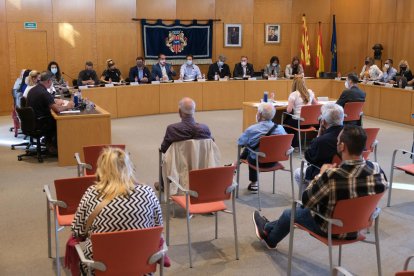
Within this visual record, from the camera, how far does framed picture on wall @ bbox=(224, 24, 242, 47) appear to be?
1430 centimetres

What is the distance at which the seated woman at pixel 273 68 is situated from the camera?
44.9ft

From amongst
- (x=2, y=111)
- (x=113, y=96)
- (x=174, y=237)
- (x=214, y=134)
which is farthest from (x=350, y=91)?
(x=2, y=111)

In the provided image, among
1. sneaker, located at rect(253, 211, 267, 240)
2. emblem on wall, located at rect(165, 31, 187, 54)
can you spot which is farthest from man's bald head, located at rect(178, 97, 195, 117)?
emblem on wall, located at rect(165, 31, 187, 54)

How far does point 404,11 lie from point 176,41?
593cm

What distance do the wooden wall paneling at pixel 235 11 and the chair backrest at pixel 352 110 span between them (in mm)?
6796

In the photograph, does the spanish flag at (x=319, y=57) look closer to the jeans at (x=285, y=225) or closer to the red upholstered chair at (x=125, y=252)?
the jeans at (x=285, y=225)

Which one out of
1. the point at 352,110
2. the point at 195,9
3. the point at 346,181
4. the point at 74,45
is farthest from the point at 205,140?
the point at 195,9

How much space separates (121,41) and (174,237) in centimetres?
908

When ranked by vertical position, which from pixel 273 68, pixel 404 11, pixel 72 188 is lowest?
pixel 72 188

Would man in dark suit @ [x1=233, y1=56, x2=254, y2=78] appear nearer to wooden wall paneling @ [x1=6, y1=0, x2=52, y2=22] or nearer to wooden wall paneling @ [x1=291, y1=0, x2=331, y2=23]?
wooden wall paneling @ [x1=291, y1=0, x2=331, y2=23]

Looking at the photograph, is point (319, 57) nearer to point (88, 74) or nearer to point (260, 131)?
point (88, 74)

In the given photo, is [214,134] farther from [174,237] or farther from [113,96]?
[174,237]

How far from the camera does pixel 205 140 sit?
5383mm

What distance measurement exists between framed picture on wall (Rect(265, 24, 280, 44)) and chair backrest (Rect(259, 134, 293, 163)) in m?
9.44
